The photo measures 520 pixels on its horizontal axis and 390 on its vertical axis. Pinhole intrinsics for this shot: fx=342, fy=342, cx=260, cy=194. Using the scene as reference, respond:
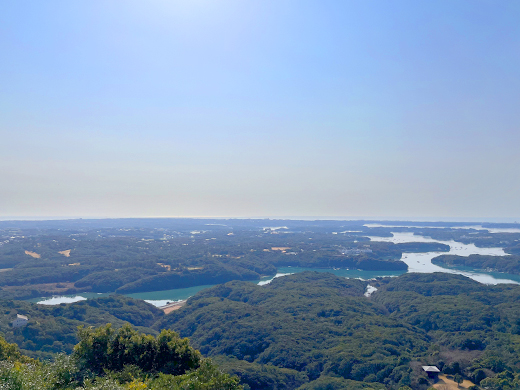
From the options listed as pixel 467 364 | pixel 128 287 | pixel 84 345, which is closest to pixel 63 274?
pixel 128 287

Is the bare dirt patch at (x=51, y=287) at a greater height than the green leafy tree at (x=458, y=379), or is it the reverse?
the green leafy tree at (x=458, y=379)

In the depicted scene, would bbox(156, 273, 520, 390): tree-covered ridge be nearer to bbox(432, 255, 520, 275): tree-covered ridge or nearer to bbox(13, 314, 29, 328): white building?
bbox(13, 314, 29, 328): white building

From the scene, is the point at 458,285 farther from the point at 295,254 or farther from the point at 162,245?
the point at 162,245

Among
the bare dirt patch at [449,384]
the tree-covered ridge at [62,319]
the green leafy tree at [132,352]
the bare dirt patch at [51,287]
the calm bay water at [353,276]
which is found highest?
the green leafy tree at [132,352]

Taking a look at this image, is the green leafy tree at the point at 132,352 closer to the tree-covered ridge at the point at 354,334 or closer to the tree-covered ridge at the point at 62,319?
the tree-covered ridge at the point at 354,334

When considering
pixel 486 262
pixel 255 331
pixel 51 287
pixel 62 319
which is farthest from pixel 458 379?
pixel 486 262

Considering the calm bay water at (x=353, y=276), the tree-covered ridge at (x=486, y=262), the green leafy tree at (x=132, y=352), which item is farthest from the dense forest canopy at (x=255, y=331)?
the tree-covered ridge at (x=486, y=262)

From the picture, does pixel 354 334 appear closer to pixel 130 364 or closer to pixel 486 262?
pixel 130 364
